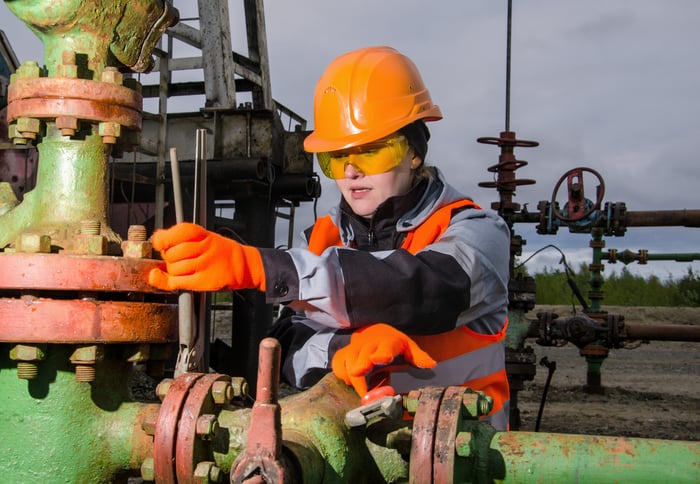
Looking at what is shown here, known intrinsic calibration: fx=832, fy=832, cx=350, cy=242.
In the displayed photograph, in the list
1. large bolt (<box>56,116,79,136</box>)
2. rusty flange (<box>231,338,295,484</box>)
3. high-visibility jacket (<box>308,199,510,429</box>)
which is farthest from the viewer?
high-visibility jacket (<box>308,199,510,429</box>)

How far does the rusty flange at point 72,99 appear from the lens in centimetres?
134

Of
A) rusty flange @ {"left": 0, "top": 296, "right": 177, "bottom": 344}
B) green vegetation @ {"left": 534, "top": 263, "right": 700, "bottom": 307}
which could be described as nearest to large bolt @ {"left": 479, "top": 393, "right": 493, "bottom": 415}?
Result: rusty flange @ {"left": 0, "top": 296, "right": 177, "bottom": 344}

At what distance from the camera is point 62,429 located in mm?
1319

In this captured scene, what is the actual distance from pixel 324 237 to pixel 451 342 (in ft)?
1.69

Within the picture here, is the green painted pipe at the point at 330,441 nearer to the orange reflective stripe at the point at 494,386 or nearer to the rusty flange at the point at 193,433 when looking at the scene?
the rusty flange at the point at 193,433

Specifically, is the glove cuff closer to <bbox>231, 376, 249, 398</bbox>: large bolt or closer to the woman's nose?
<bbox>231, 376, 249, 398</bbox>: large bolt

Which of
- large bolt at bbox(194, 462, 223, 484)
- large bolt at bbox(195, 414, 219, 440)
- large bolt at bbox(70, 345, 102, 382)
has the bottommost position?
large bolt at bbox(194, 462, 223, 484)

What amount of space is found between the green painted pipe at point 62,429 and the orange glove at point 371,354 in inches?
12.3

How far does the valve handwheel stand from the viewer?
5.15 meters

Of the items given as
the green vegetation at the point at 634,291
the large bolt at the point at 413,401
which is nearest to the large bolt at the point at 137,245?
the large bolt at the point at 413,401

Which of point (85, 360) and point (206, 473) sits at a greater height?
point (85, 360)

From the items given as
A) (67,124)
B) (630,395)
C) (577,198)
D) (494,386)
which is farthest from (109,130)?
(630,395)

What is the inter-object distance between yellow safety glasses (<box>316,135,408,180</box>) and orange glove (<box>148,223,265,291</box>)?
68 cm

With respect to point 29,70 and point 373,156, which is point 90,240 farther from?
point 373,156
